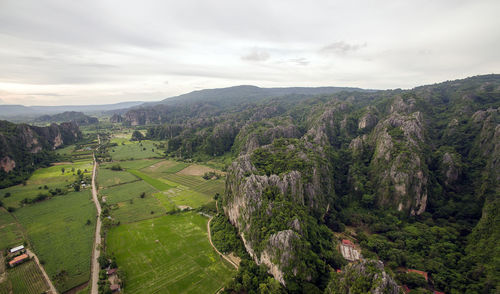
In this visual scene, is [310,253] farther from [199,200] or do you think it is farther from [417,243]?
[199,200]

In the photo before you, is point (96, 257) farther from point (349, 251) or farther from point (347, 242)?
point (347, 242)

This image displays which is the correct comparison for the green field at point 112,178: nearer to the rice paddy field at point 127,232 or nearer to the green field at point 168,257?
the rice paddy field at point 127,232

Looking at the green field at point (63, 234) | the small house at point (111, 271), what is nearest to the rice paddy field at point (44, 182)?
the green field at point (63, 234)

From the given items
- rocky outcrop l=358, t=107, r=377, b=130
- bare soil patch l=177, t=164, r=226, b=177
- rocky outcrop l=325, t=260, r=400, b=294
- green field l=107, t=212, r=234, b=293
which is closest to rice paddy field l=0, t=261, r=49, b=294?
green field l=107, t=212, r=234, b=293

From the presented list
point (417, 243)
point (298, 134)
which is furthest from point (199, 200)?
point (298, 134)

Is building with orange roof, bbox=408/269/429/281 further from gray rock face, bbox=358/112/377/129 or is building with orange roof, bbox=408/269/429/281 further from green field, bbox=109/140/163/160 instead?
green field, bbox=109/140/163/160
